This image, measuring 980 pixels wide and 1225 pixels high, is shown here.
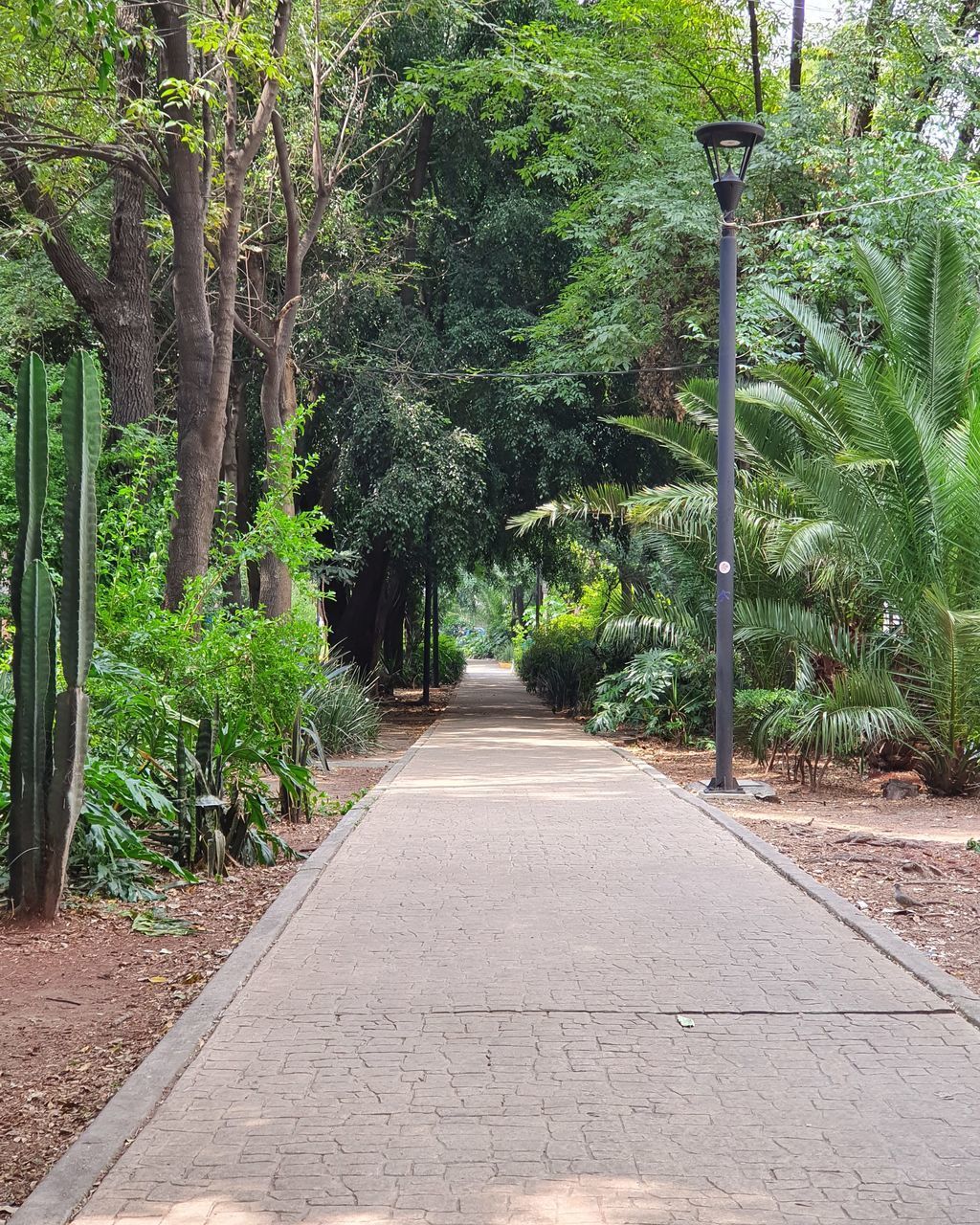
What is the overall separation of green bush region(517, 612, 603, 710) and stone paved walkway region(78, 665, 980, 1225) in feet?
55.9

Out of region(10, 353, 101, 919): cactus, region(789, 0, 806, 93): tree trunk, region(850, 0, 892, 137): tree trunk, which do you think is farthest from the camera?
region(789, 0, 806, 93): tree trunk

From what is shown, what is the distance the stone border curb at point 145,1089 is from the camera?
3.50 m

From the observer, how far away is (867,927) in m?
6.62

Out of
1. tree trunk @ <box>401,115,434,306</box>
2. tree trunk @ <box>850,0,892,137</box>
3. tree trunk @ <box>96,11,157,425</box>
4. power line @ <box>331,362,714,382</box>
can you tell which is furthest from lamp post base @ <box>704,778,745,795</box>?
tree trunk @ <box>401,115,434,306</box>

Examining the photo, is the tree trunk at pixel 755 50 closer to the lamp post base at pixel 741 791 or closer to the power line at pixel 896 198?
the power line at pixel 896 198

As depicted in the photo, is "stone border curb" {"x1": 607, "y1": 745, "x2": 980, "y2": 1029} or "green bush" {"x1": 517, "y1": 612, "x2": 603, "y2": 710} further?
"green bush" {"x1": 517, "y1": 612, "x2": 603, "y2": 710}

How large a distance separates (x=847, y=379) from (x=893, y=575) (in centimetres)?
202

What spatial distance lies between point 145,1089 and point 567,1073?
1425 mm

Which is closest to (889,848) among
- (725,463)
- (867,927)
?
(867,927)

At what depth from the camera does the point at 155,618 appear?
31.1 feet

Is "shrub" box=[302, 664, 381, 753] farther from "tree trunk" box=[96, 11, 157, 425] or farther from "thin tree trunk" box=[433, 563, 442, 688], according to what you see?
"thin tree trunk" box=[433, 563, 442, 688]

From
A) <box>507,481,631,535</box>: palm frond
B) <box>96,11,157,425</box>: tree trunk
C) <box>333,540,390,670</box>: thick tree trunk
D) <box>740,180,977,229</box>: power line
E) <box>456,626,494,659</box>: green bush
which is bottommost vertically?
<box>456,626,494,659</box>: green bush

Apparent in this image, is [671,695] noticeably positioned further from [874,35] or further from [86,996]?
[86,996]

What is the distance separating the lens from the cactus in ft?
21.6
